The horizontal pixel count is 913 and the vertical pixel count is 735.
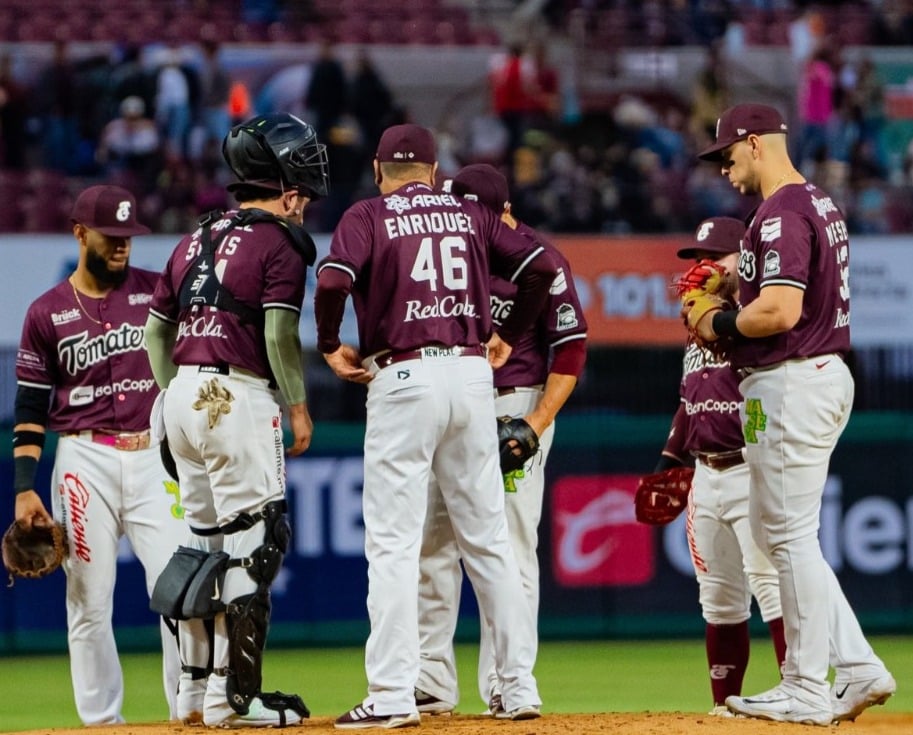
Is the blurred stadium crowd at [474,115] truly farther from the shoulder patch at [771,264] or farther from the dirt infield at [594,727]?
the shoulder patch at [771,264]

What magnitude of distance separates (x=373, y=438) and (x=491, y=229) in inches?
38.4

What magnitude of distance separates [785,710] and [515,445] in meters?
1.50

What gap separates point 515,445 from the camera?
22.1ft

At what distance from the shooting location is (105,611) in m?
7.31

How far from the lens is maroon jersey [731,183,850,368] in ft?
20.2

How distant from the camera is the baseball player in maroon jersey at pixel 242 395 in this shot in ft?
20.4

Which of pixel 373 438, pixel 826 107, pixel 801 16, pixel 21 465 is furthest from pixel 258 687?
pixel 801 16

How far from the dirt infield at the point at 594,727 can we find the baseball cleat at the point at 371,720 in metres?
0.06

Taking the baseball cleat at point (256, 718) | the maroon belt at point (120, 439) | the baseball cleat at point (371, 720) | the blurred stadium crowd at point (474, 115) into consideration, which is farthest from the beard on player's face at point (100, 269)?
the blurred stadium crowd at point (474, 115)

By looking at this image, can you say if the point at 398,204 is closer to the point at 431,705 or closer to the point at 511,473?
the point at 511,473

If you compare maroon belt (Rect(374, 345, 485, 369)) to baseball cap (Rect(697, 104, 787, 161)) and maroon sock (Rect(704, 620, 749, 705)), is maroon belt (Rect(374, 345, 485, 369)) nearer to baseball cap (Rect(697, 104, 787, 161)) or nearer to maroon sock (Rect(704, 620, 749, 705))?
baseball cap (Rect(697, 104, 787, 161))

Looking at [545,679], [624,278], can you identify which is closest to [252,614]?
[545,679]

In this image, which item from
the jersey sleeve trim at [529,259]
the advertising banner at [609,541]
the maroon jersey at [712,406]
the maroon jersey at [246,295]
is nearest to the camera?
the maroon jersey at [246,295]

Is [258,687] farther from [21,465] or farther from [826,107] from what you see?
[826,107]
